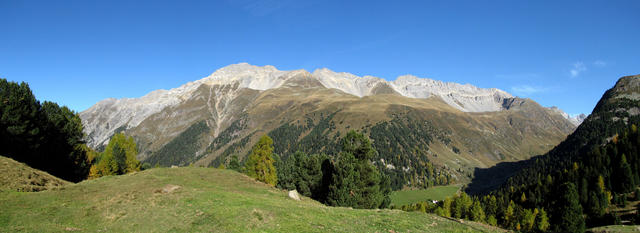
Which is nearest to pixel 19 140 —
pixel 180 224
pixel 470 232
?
pixel 180 224

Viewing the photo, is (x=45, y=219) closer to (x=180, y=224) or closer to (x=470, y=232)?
(x=180, y=224)

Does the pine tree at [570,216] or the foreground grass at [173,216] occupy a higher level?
the foreground grass at [173,216]

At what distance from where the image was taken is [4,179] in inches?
1474

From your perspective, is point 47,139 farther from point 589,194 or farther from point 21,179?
point 589,194

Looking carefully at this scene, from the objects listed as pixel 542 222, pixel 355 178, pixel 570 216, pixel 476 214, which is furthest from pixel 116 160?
pixel 542 222

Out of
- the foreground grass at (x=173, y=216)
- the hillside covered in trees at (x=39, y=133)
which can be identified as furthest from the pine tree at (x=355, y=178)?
the hillside covered in trees at (x=39, y=133)

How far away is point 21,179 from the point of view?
3991 cm

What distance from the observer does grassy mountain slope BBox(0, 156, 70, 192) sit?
3700 centimetres

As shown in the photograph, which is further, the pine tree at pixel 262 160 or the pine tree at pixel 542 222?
the pine tree at pixel 542 222

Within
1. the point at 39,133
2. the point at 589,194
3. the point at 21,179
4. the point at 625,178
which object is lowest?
the point at 589,194

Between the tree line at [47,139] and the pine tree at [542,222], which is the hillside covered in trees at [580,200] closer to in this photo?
the pine tree at [542,222]

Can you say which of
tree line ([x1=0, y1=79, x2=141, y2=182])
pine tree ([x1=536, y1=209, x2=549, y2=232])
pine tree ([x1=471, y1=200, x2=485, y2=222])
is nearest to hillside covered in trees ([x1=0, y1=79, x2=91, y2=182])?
tree line ([x1=0, y1=79, x2=141, y2=182])

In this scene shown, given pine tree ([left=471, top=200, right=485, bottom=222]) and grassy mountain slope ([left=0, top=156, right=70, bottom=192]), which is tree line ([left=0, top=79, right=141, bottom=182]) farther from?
pine tree ([left=471, top=200, right=485, bottom=222])

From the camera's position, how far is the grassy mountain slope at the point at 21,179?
1457 inches
